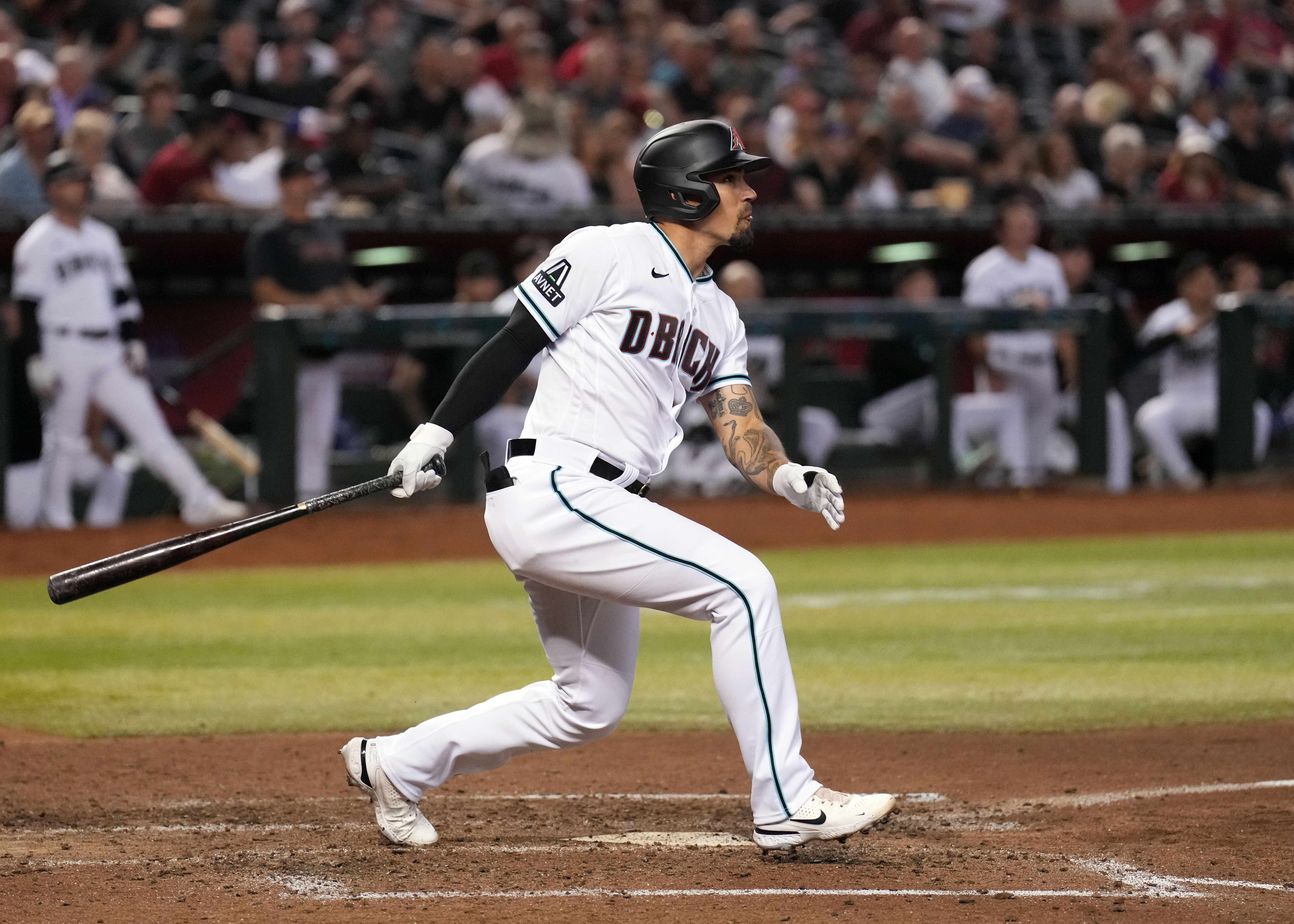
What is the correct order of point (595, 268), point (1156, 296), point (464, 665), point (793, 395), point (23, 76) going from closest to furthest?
point (595, 268) < point (464, 665) < point (793, 395) < point (23, 76) < point (1156, 296)

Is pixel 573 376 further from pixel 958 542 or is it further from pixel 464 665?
pixel 958 542

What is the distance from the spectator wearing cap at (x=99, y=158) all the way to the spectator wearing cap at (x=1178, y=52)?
10.5 metres

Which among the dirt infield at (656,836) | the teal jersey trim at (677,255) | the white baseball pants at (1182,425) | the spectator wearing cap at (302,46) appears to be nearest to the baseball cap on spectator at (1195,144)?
the white baseball pants at (1182,425)

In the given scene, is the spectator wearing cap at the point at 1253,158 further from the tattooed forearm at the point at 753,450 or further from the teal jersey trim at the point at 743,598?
the teal jersey trim at the point at 743,598

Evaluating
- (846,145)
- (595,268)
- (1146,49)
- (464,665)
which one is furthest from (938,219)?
(595,268)

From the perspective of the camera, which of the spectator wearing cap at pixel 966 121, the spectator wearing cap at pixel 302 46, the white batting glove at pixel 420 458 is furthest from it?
the spectator wearing cap at pixel 966 121

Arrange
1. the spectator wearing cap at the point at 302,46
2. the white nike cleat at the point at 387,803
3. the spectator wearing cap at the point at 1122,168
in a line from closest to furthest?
1. the white nike cleat at the point at 387,803
2. the spectator wearing cap at the point at 302,46
3. the spectator wearing cap at the point at 1122,168

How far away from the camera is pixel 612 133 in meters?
13.0

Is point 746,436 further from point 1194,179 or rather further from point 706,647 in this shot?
point 1194,179

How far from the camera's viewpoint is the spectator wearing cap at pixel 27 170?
36.4 feet

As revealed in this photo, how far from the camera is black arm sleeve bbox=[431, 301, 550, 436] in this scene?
399cm

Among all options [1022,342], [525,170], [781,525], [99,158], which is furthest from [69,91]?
[1022,342]

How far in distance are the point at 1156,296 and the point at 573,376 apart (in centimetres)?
1190

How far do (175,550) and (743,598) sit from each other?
1342 mm
